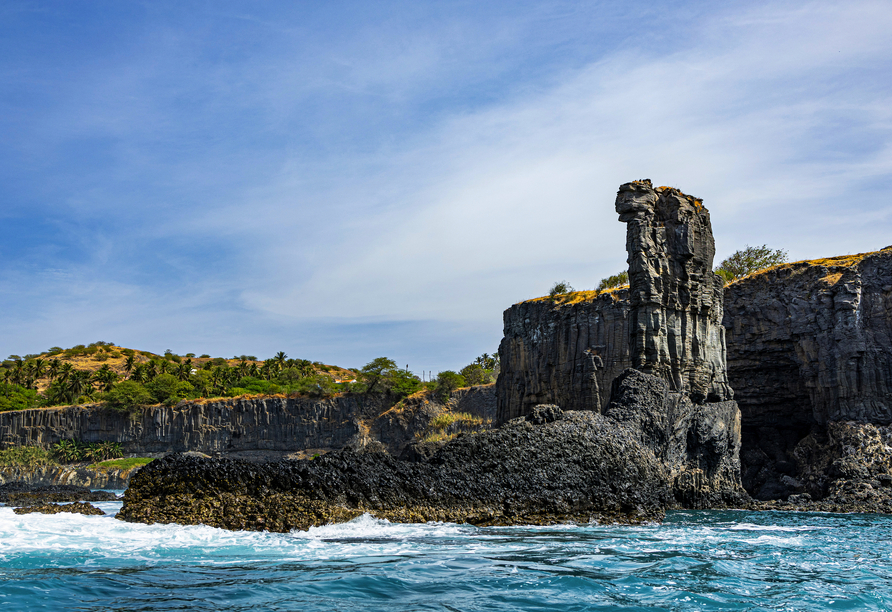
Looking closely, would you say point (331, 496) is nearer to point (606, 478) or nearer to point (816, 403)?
point (606, 478)

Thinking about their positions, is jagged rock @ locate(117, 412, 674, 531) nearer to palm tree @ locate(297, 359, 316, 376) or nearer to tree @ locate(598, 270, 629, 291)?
tree @ locate(598, 270, 629, 291)

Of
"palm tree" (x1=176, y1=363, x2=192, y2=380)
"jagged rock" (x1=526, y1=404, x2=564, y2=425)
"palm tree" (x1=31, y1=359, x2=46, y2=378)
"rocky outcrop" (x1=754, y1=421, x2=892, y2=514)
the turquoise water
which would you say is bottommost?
"rocky outcrop" (x1=754, y1=421, x2=892, y2=514)

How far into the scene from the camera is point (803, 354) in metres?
38.0

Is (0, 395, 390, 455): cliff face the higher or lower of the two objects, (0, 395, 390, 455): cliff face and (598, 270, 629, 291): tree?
the lower

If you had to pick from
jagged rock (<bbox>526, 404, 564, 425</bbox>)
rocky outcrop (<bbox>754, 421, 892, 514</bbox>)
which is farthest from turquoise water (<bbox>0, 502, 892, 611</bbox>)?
rocky outcrop (<bbox>754, 421, 892, 514</bbox>)

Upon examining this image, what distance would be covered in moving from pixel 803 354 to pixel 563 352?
16.0 m

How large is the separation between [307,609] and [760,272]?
3888 centimetres

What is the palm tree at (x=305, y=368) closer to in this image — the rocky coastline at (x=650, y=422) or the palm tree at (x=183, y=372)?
the palm tree at (x=183, y=372)

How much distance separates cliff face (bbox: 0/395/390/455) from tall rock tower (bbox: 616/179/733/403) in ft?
170

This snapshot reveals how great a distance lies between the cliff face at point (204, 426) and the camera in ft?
247

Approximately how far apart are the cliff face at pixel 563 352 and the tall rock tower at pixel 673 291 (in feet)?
51.3

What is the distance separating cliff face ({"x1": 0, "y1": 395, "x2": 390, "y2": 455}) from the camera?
247 feet

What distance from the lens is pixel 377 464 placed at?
16.9 meters

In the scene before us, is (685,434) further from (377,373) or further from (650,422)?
(377,373)
